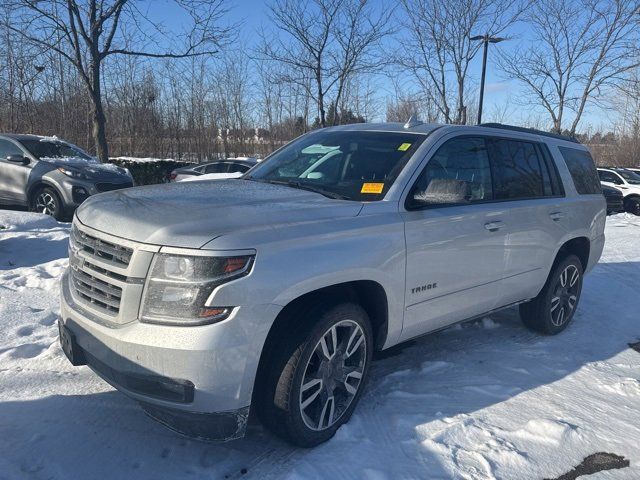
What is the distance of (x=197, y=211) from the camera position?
2895 mm

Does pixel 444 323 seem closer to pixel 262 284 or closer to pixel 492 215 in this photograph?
pixel 492 215

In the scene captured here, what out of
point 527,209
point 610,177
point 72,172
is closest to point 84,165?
point 72,172

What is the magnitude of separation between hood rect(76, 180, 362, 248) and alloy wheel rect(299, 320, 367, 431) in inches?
26.7

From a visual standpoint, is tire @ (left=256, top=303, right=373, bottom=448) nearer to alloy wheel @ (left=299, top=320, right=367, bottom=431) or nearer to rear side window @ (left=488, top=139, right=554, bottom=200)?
alloy wheel @ (left=299, top=320, right=367, bottom=431)

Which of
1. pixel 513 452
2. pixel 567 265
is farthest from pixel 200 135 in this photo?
pixel 513 452

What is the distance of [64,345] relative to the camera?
3154 mm

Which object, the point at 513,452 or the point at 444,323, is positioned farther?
the point at 444,323

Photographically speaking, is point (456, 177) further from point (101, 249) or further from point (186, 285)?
point (101, 249)

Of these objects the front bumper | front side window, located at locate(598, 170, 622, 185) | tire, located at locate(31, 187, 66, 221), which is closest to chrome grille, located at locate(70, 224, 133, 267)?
the front bumper

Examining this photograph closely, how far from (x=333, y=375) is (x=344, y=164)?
A: 4.95ft

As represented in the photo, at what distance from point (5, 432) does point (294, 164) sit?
255 centimetres

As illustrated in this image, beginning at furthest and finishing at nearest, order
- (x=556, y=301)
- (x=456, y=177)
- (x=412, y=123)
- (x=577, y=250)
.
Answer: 1. (x=577, y=250)
2. (x=556, y=301)
3. (x=412, y=123)
4. (x=456, y=177)

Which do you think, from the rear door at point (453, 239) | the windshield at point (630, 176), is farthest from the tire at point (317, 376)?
the windshield at point (630, 176)

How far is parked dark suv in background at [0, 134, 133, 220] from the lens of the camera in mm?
9617
